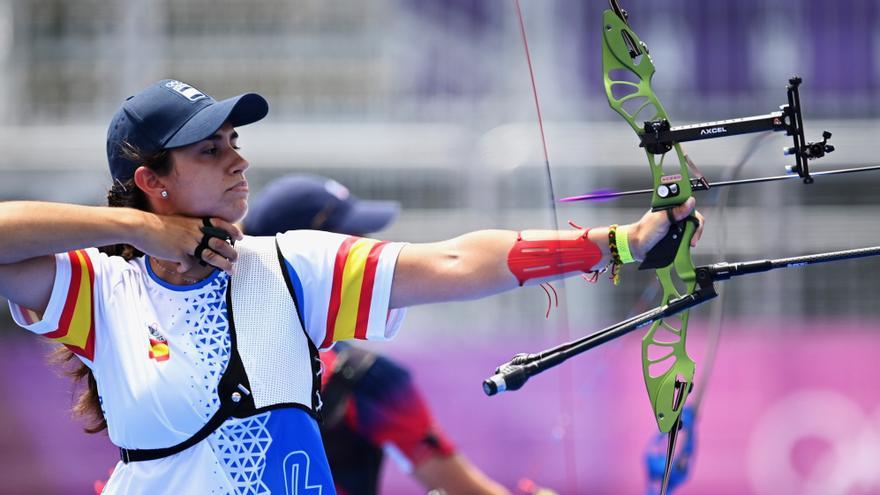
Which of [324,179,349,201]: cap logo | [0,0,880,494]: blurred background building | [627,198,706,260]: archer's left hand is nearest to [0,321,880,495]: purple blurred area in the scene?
[0,0,880,494]: blurred background building

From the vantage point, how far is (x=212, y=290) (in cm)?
222

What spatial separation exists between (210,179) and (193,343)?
1.00 ft

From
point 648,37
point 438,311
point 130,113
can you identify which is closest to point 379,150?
point 438,311

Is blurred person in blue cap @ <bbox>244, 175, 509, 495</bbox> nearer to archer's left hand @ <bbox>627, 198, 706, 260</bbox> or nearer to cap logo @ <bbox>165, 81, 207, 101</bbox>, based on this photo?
cap logo @ <bbox>165, 81, 207, 101</bbox>

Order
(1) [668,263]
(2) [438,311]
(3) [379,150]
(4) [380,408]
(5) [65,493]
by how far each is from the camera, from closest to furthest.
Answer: (1) [668,263]
(4) [380,408]
(5) [65,493]
(2) [438,311]
(3) [379,150]

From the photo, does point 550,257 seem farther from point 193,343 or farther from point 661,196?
point 193,343

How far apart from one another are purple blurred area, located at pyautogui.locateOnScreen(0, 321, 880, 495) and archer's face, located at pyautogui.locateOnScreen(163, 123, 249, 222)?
3.69m

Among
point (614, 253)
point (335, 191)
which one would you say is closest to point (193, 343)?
point (614, 253)

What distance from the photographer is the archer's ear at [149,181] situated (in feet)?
7.57

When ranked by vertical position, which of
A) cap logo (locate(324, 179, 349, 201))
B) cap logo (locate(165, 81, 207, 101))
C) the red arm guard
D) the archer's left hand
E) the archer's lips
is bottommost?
the red arm guard

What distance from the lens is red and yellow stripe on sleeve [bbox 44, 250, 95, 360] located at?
7.30ft

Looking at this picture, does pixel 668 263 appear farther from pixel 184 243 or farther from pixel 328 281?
pixel 184 243

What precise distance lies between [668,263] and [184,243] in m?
0.83

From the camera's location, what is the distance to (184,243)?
219 centimetres
